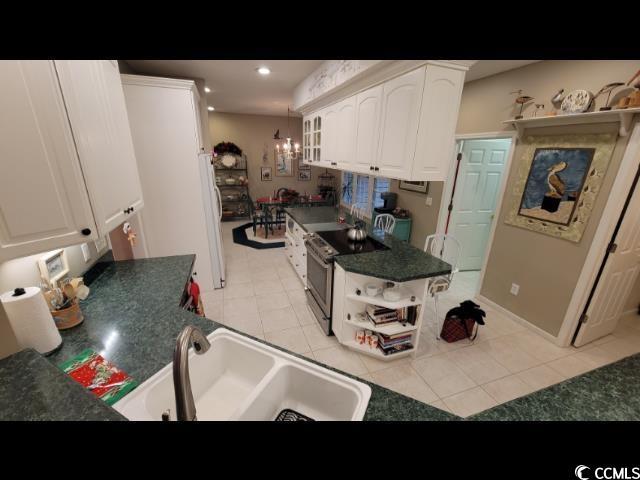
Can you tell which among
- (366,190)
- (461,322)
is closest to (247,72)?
(366,190)

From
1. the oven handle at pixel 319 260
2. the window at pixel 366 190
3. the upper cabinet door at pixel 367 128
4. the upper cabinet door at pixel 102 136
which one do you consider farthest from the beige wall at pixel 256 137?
the upper cabinet door at pixel 102 136

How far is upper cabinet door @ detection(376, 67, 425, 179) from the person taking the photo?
188 centimetres

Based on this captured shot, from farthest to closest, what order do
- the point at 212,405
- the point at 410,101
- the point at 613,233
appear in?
the point at 613,233
the point at 410,101
the point at 212,405

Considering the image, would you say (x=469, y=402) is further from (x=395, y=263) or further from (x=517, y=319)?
(x=517, y=319)

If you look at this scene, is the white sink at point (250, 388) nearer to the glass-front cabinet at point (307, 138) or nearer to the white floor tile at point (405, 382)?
the white floor tile at point (405, 382)

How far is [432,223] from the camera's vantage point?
3.75 meters

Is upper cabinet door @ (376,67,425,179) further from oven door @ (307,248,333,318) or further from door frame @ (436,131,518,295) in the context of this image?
door frame @ (436,131,518,295)

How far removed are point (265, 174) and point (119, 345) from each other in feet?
20.5

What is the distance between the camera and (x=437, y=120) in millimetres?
1922

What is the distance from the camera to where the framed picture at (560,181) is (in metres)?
2.11
